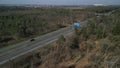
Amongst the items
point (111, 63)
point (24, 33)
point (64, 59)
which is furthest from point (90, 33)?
point (24, 33)

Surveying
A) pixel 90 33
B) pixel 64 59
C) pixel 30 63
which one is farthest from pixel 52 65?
pixel 90 33

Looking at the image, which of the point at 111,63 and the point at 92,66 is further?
the point at 92,66

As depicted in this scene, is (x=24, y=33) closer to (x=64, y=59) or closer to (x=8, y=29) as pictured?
(x=8, y=29)

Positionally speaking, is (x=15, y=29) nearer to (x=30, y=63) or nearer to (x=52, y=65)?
(x=30, y=63)

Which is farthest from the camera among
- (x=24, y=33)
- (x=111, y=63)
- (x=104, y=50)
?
(x=24, y=33)

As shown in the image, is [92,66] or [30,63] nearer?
[92,66]

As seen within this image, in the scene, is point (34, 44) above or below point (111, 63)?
below

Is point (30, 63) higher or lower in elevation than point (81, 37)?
lower

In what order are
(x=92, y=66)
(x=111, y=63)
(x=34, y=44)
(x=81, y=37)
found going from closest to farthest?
(x=111, y=63) → (x=92, y=66) → (x=81, y=37) → (x=34, y=44)

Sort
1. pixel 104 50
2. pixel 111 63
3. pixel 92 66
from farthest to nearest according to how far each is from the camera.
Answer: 1. pixel 104 50
2. pixel 92 66
3. pixel 111 63
